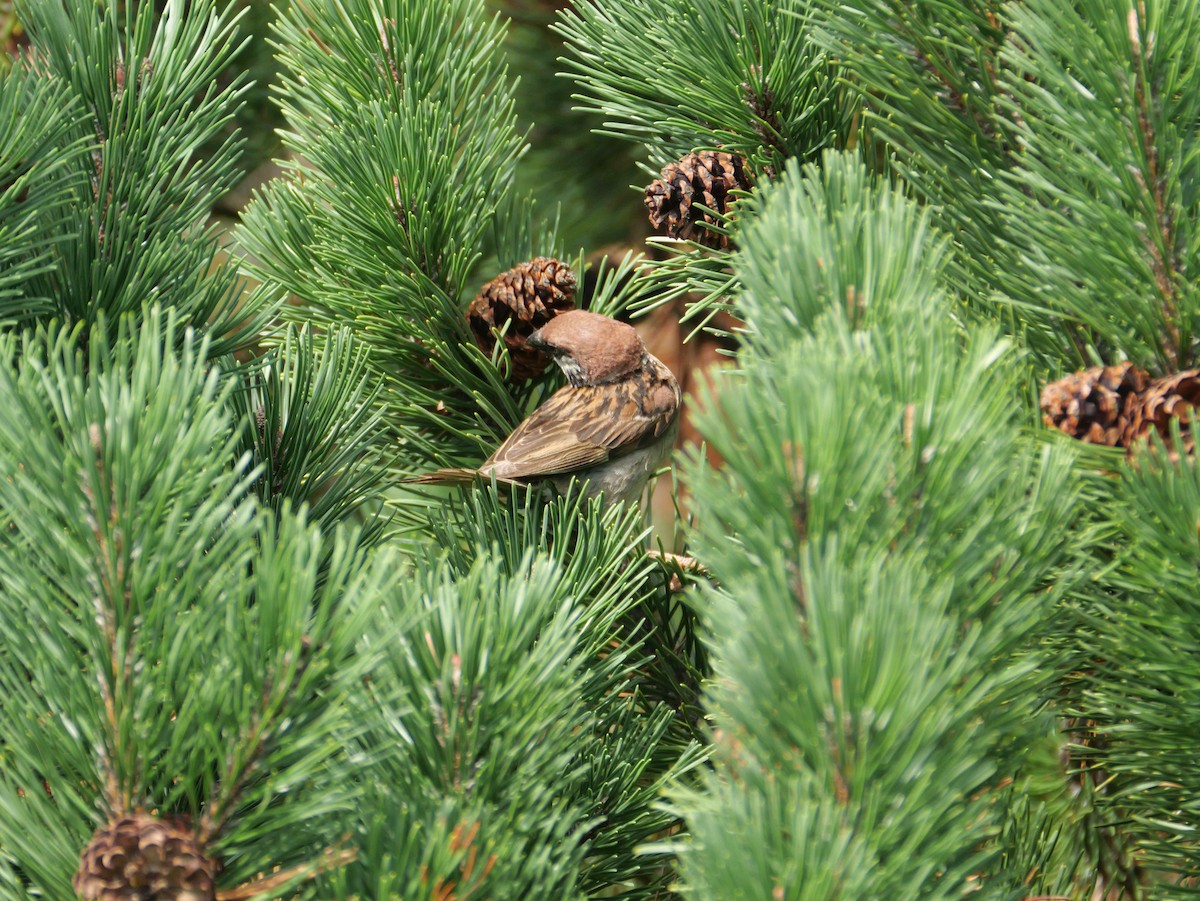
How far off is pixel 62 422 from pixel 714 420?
15.7 inches

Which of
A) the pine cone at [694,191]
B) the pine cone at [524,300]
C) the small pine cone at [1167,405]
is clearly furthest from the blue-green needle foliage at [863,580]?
the pine cone at [524,300]

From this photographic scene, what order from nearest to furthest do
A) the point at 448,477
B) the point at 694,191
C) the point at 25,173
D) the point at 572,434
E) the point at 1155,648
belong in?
the point at 1155,648, the point at 25,173, the point at 694,191, the point at 448,477, the point at 572,434

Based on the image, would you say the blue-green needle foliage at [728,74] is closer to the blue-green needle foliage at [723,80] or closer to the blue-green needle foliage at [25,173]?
the blue-green needle foliage at [723,80]

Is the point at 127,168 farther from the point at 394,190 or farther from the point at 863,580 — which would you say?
the point at 863,580

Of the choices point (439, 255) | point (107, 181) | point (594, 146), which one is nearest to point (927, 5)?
point (439, 255)

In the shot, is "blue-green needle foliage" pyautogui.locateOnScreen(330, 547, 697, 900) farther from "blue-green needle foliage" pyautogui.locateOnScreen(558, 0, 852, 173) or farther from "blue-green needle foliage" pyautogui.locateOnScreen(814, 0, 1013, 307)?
"blue-green needle foliage" pyautogui.locateOnScreen(558, 0, 852, 173)

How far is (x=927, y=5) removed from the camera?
1008mm

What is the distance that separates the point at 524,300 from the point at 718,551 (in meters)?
0.93

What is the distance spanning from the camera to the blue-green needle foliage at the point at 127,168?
96 centimetres

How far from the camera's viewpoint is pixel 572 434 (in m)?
1.86

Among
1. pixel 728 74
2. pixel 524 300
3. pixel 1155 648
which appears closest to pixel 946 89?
pixel 728 74

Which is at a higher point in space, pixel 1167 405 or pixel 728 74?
pixel 728 74

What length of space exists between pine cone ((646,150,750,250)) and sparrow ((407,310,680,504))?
8.0 inches

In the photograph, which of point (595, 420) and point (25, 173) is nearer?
point (25, 173)
